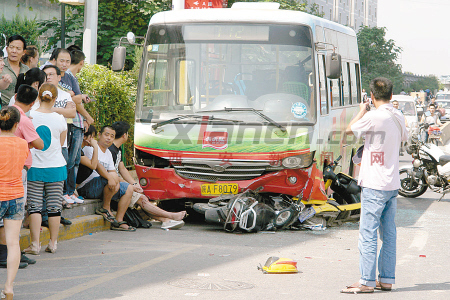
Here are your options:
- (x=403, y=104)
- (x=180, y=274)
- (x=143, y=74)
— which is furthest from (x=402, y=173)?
(x=403, y=104)

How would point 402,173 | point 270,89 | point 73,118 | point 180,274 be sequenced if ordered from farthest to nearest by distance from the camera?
point 402,173 → point 270,89 → point 73,118 → point 180,274

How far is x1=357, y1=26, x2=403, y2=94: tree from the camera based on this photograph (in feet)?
195

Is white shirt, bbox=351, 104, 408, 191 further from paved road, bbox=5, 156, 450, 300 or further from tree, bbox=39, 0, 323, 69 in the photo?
tree, bbox=39, 0, 323, 69

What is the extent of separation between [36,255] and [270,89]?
394cm

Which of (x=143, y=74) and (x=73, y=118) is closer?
(x=73, y=118)

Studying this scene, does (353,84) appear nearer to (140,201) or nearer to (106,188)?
(140,201)

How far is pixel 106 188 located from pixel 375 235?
4.33m

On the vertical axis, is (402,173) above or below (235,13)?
below

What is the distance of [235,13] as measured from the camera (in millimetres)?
9711

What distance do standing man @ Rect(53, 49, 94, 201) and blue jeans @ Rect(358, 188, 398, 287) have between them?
4103 millimetres

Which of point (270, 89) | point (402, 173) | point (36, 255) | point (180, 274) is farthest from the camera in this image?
point (402, 173)

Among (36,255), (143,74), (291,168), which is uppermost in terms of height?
(143,74)

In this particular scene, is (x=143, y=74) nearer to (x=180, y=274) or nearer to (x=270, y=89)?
(x=270, y=89)

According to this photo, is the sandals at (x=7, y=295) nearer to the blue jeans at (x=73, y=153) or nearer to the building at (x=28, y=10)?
the blue jeans at (x=73, y=153)
